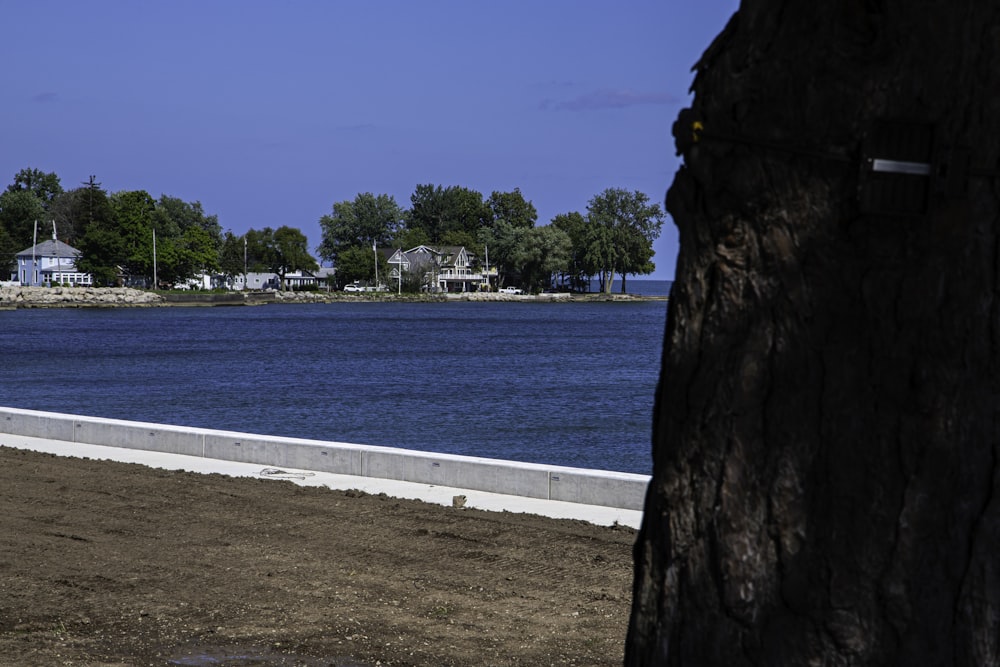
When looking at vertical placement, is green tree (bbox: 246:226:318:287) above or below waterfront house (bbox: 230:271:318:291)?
above

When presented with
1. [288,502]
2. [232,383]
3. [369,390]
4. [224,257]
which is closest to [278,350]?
[232,383]

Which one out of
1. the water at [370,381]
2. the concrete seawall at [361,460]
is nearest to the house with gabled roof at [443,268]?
the water at [370,381]

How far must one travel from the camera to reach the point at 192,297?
118250mm

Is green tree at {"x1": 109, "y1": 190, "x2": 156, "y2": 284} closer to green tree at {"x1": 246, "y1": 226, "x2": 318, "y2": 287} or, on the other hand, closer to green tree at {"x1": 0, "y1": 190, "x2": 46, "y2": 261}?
green tree at {"x1": 0, "y1": 190, "x2": 46, "y2": 261}

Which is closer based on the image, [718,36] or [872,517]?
[872,517]

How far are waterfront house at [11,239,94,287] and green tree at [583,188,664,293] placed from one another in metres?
58.8

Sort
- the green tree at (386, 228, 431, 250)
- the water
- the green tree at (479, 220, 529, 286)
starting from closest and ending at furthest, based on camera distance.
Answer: the water < the green tree at (479, 220, 529, 286) < the green tree at (386, 228, 431, 250)

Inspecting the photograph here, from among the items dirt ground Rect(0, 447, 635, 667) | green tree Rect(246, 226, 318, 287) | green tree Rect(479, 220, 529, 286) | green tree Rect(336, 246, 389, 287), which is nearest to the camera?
dirt ground Rect(0, 447, 635, 667)

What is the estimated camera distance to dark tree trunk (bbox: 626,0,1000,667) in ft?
7.45

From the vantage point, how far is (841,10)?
7.61 feet

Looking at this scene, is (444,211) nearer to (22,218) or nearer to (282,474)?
(22,218)

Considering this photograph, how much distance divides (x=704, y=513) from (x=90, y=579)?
4.83 metres

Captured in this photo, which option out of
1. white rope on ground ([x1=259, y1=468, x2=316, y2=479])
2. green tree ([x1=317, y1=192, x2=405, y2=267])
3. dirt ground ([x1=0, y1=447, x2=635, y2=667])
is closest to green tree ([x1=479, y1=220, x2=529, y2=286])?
green tree ([x1=317, y1=192, x2=405, y2=267])

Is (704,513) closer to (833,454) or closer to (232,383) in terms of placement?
(833,454)
